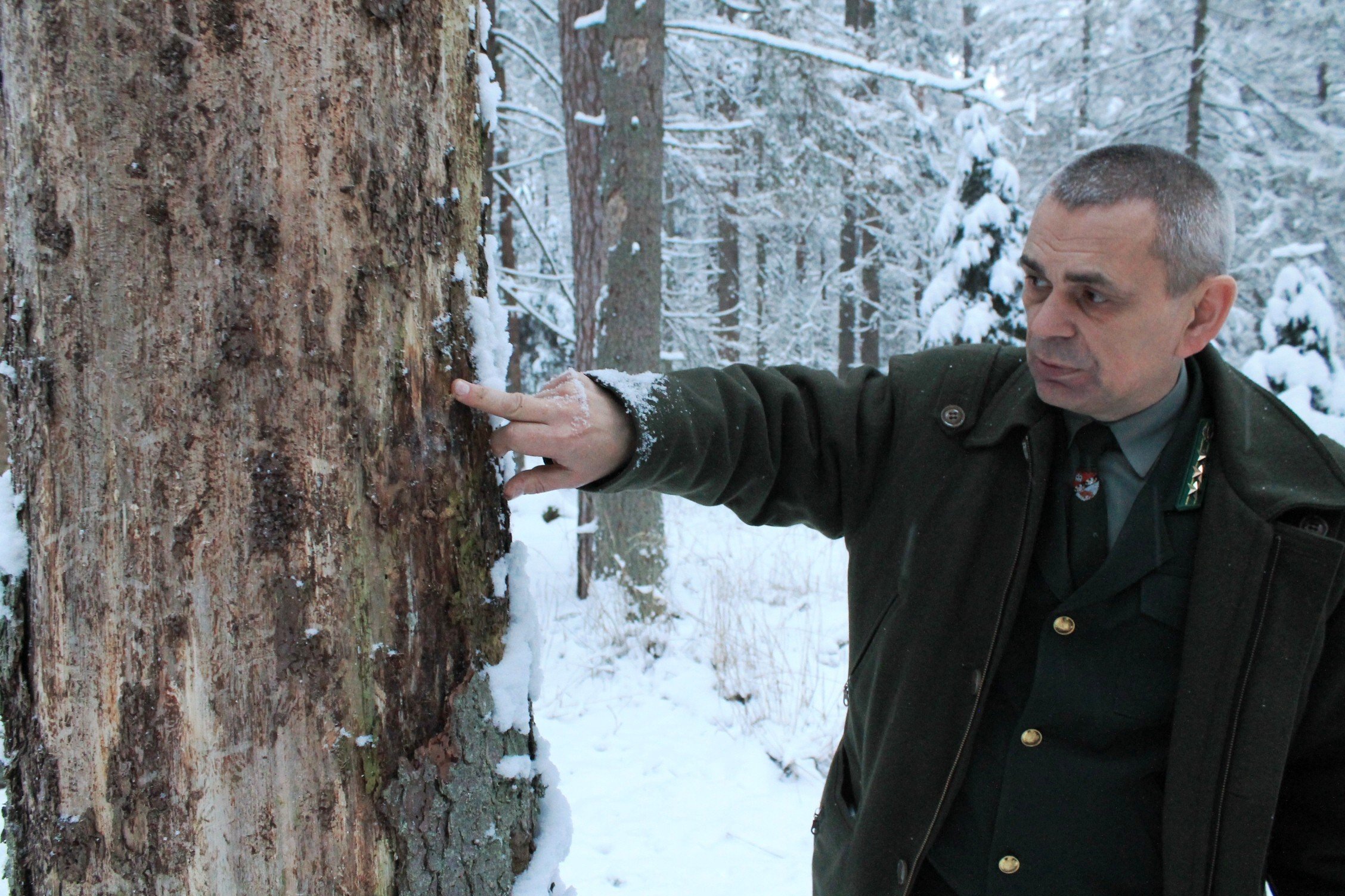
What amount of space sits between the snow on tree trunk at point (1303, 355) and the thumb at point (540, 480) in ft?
35.9

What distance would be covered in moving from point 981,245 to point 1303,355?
4168 mm

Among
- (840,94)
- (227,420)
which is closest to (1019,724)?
(227,420)

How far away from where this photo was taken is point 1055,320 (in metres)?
1.64

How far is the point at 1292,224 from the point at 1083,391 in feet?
55.1

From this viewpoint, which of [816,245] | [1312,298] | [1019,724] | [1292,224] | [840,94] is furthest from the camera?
[816,245]

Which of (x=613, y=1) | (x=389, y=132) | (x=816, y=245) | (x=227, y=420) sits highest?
(x=816, y=245)

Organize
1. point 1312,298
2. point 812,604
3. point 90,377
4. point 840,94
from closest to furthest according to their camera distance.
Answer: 1. point 90,377
2. point 812,604
3. point 1312,298
4. point 840,94

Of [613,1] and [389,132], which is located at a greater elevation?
[613,1]

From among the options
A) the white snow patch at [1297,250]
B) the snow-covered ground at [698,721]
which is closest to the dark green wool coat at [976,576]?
the snow-covered ground at [698,721]

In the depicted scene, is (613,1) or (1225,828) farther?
(613,1)

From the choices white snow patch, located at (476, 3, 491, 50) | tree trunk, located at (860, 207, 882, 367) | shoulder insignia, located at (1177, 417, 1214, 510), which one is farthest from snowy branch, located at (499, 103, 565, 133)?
tree trunk, located at (860, 207, 882, 367)

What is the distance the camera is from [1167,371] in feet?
5.52

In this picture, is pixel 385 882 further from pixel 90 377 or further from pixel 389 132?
pixel 389 132

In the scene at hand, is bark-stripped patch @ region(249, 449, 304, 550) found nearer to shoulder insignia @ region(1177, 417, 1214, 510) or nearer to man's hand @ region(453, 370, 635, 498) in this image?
man's hand @ region(453, 370, 635, 498)
